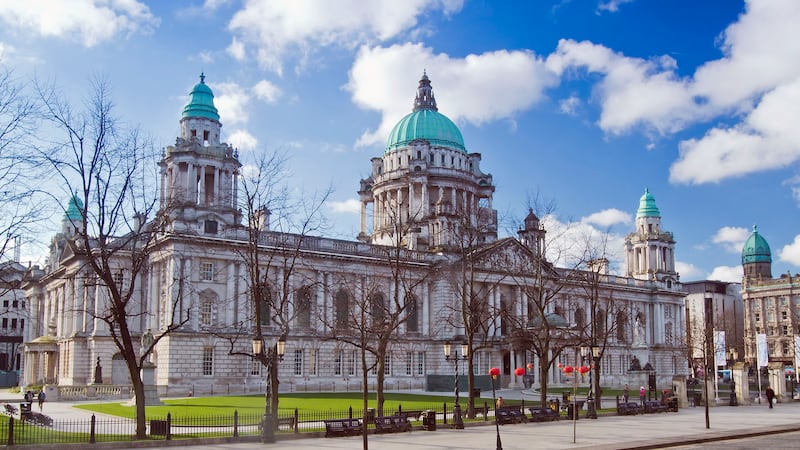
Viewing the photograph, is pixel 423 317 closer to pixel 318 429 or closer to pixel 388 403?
pixel 388 403

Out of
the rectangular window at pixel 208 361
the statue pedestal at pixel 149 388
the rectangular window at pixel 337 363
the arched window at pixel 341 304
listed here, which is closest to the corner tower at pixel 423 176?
Answer: the arched window at pixel 341 304

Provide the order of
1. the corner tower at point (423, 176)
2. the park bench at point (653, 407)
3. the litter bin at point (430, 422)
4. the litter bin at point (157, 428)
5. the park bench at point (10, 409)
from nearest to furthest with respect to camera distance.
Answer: the litter bin at point (157, 428), the park bench at point (10, 409), the litter bin at point (430, 422), the park bench at point (653, 407), the corner tower at point (423, 176)

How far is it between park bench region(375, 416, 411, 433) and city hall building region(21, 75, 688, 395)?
12599mm

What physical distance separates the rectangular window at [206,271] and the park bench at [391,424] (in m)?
33.8

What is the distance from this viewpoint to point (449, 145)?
99750mm

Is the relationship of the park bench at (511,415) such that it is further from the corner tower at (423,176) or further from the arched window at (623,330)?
the arched window at (623,330)

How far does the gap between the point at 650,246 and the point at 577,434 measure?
79036 mm

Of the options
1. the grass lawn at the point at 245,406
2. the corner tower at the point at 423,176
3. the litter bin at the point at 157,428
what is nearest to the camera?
the litter bin at the point at 157,428

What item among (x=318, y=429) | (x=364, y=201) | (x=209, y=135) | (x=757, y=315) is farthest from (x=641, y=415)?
(x=757, y=315)

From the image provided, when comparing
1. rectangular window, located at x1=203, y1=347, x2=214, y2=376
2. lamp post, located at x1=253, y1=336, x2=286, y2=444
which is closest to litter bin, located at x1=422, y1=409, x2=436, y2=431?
lamp post, located at x1=253, y1=336, x2=286, y2=444

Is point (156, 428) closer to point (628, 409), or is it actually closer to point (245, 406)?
point (245, 406)

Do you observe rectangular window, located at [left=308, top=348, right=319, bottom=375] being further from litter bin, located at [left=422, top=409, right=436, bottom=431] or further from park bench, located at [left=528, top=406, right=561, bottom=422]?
litter bin, located at [left=422, top=409, right=436, bottom=431]

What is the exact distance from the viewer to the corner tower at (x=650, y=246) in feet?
357

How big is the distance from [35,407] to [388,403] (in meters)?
21.1
